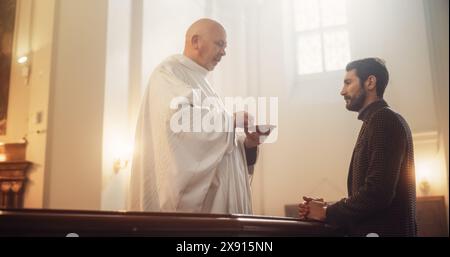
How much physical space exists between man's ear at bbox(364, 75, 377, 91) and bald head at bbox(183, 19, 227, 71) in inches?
38.0

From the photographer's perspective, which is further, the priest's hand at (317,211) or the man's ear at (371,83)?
the man's ear at (371,83)

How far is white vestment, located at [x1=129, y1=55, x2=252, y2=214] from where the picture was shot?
2.82 m

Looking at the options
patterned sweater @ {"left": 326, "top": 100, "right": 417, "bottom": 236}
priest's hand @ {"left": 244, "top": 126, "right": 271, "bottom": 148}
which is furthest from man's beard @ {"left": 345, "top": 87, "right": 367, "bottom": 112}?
priest's hand @ {"left": 244, "top": 126, "right": 271, "bottom": 148}

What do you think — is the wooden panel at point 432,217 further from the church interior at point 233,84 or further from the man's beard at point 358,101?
the man's beard at point 358,101

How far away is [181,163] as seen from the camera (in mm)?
2854

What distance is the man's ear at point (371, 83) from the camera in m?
2.98

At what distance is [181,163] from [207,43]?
91 cm

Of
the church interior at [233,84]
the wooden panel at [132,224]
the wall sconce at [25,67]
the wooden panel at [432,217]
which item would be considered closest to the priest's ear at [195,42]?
the wooden panel at [132,224]

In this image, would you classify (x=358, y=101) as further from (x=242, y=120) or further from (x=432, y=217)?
(x=432, y=217)

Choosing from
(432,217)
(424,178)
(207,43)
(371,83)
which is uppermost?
(207,43)

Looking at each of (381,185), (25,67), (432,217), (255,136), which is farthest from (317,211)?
(432,217)

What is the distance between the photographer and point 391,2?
7641mm

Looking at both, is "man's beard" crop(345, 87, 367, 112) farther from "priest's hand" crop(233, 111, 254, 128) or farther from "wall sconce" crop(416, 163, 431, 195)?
"wall sconce" crop(416, 163, 431, 195)

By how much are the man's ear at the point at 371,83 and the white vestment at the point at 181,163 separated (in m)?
0.85
